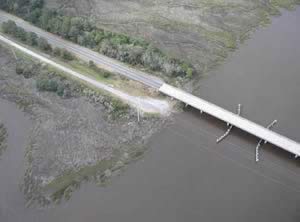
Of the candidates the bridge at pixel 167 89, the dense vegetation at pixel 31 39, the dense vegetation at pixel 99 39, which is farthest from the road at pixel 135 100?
the dense vegetation at pixel 99 39

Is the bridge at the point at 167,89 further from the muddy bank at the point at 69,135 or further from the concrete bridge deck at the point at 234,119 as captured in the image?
the muddy bank at the point at 69,135

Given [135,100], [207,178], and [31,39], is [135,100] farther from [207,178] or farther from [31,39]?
[31,39]

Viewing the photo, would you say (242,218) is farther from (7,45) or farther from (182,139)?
(7,45)

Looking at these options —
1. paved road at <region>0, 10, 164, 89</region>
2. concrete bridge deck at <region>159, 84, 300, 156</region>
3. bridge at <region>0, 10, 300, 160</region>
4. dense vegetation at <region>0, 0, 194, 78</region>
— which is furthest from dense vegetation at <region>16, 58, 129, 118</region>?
dense vegetation at <region>0, 0, 194, 78</region>

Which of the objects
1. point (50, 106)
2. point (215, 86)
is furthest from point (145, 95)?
point (50, 106)

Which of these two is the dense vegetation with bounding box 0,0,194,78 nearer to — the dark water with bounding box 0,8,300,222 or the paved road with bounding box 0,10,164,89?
the paved road with bounding box 0,10,164,89
